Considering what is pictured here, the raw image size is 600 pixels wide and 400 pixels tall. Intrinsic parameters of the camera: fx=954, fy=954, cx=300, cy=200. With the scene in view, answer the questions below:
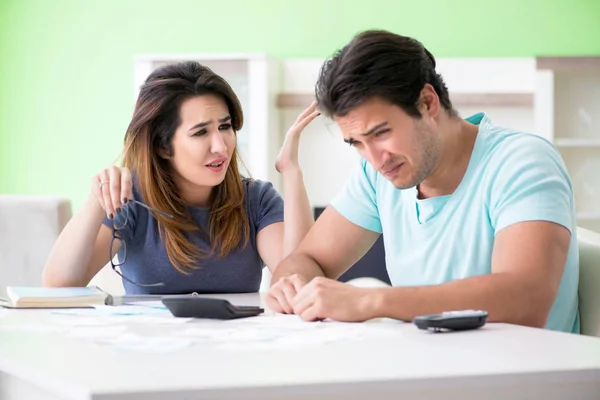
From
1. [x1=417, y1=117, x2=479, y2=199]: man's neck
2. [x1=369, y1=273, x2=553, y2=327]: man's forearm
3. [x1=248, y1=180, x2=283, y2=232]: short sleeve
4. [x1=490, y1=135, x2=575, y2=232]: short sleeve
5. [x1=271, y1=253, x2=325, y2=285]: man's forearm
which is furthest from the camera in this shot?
[x1=248, y1=180, x2=283, y2=232]: short sleeve

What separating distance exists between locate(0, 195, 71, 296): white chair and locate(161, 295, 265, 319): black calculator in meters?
1.39

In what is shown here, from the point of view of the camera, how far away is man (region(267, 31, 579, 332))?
1.48 m

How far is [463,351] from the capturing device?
1177 millimetres

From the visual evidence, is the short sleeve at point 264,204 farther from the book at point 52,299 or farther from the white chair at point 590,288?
the white chair at point 590,288

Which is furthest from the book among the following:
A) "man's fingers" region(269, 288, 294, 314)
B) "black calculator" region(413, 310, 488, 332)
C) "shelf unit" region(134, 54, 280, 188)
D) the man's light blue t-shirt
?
→ "shelf unit" region(134, 54, 280, 188)

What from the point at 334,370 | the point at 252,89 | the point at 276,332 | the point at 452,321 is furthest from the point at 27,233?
the point at 252,89

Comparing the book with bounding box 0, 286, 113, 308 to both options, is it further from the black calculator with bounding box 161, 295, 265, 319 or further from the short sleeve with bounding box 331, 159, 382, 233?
the short sleeve with bounding box 331, 159, 382, 233

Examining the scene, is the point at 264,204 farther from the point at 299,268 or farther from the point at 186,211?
the point at 299,268

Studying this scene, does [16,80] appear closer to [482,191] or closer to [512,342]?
[482,191]

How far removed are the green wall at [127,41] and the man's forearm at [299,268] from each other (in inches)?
130

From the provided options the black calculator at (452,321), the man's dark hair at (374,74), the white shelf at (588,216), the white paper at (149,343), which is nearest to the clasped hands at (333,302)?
the black calculator at (452,321)

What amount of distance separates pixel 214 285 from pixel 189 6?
330 cm

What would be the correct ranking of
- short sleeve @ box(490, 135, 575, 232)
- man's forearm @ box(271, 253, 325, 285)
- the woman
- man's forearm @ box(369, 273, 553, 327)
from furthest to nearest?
the woman, man's forearm @ box(271, 253, 325, 285), short sleeve @ box(490, 135, 575, 232), man's forearm @ box(369, 273, 553, 327)

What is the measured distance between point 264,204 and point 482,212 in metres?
0.83
